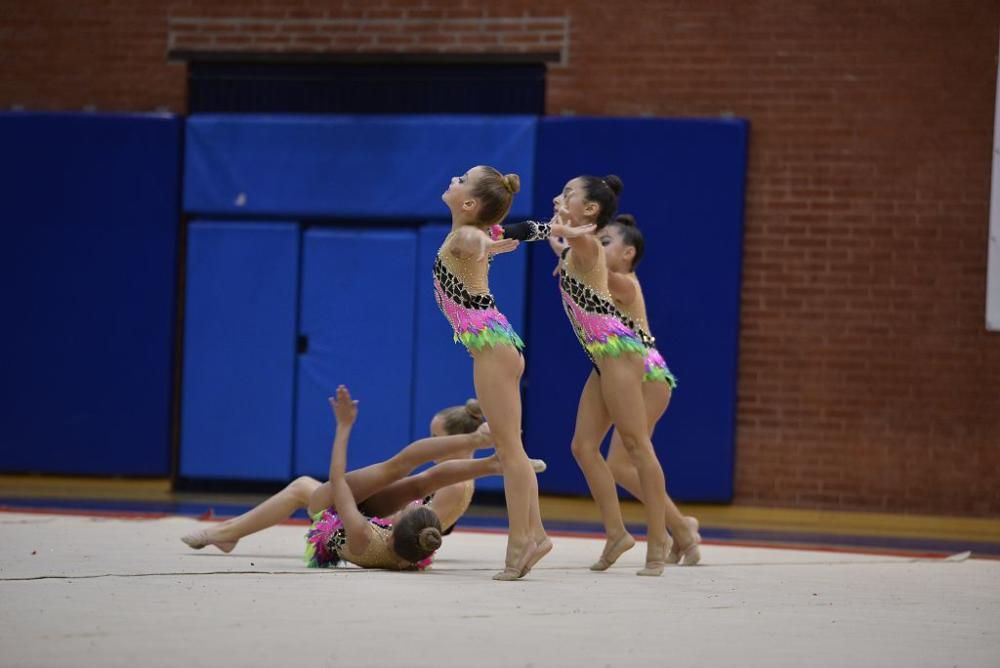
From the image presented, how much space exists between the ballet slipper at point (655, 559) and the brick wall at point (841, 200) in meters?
3.72

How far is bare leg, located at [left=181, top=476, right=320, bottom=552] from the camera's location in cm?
527

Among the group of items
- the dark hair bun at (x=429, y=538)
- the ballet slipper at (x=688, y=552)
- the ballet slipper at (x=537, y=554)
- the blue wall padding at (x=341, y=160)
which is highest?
the blue wall padding at (x=341, y=160)

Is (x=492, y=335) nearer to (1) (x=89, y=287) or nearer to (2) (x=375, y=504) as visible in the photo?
(2) (x=375, y=504)

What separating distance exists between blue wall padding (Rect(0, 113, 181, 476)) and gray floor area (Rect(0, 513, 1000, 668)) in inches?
138

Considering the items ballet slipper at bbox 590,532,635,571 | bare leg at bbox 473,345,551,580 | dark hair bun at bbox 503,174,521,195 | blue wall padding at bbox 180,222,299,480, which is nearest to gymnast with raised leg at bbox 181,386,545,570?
bare leg at bbox 473,345,551,580

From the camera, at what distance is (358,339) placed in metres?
9.11

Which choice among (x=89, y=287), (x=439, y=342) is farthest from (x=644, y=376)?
(x=89, y=287)

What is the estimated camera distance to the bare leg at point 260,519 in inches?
207

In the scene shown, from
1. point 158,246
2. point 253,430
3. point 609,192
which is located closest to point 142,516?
point 253,430

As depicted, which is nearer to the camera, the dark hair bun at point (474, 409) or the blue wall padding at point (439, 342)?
the dark hair bun at point (474, 409)

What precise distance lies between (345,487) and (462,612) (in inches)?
45.7

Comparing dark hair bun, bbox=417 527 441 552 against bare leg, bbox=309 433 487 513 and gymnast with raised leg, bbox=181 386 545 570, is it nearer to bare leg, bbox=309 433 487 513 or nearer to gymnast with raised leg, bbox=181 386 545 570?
gymnast with raised leg, bbox=181 386 545 570

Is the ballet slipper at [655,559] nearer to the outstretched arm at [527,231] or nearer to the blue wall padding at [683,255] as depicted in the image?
the outstretched arm at [527,231]

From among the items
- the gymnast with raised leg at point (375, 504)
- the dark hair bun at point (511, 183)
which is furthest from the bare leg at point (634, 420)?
the dark hair bun at point (511, 183)
